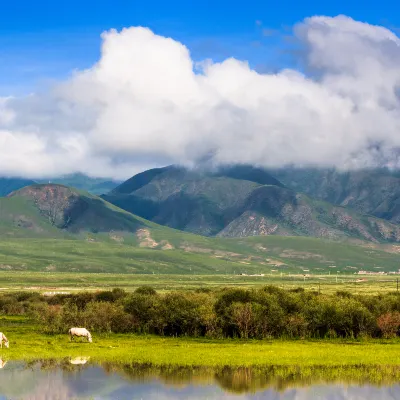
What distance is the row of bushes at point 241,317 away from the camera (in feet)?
293

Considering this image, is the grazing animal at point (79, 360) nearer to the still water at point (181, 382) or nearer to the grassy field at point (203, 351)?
the still water at point (181, 382)

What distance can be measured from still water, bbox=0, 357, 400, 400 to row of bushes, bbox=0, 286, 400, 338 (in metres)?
26.3

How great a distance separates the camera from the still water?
51.6 m

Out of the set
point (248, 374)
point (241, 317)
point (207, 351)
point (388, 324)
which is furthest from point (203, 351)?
point (388, 324)

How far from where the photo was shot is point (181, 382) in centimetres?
5653

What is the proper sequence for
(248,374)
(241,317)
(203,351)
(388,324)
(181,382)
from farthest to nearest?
(388,324) < (241,317) < (203,351) < (248,374) < (181,382)

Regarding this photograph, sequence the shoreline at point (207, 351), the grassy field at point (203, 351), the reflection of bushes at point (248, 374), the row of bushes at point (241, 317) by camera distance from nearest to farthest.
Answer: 1. the reflection of bushes at point (248, 374)
2. the shoreline at point (207, 351)
3. the grassy field at point (203, 351)
4. the row of bushes at point (241, 317)

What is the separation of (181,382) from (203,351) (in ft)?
54.9

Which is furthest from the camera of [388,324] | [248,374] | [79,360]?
[388,324]

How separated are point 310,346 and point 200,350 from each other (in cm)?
1394

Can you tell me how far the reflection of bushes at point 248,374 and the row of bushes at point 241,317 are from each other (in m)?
25.4

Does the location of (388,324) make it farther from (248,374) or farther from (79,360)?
(79,360)

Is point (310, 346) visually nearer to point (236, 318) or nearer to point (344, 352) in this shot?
point (344, 352)

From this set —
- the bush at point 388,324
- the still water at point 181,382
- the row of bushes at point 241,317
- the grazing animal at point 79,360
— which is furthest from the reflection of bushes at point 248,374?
the bush at point 388,324
